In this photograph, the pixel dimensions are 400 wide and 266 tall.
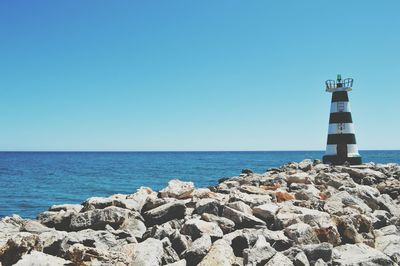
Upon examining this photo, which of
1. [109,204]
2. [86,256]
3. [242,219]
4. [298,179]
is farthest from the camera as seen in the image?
[298,179]

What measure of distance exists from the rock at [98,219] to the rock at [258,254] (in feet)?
7.13

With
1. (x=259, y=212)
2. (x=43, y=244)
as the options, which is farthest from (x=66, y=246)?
(x=259, y=212)

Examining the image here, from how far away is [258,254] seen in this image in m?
5.57

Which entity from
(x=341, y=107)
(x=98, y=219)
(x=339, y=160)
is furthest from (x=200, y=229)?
(x=341, y=107)

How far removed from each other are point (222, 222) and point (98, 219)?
6.27 feet

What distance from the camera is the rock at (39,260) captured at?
4984 millimetres

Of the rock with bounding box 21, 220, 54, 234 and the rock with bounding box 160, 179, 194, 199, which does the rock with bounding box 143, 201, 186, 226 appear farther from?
the rock with bounding box 21, 220, 54, 234

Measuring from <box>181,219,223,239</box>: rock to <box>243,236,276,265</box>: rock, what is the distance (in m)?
0.71

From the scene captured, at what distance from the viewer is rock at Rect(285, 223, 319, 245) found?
6264 mm

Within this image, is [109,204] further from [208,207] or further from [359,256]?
[359,256]

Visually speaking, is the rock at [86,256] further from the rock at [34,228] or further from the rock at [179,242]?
the rock at [34,228]

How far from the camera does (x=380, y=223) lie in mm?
8211

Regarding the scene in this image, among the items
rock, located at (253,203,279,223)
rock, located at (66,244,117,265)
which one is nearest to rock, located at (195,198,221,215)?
rock, located at (253,203,279,223)

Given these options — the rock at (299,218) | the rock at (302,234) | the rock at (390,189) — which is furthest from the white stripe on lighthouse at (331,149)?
the rock at (302,234)
